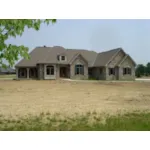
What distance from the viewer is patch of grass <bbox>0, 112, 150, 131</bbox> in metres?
5.38

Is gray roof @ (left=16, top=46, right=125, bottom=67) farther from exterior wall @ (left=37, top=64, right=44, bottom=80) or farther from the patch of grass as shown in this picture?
the patch of grass

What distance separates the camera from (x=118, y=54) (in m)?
21.6

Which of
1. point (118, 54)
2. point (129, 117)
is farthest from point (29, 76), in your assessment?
point (129, 117)

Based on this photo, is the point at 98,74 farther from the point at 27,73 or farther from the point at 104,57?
the point at 27,73

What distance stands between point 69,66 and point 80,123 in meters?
16.2

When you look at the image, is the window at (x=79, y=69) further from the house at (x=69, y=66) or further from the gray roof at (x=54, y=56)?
the gray roof at (x=54, y=56)

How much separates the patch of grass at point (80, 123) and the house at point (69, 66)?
47.9 ft

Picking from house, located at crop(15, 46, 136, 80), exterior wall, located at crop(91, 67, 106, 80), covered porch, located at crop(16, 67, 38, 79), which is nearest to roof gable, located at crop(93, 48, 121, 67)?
house, located at crop(15, 46, 136, 80)

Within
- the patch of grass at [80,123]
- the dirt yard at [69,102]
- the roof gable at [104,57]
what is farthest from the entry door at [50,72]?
the patch of grass at [80,123]

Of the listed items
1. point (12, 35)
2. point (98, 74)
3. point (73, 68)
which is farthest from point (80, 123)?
point (98, 74)
